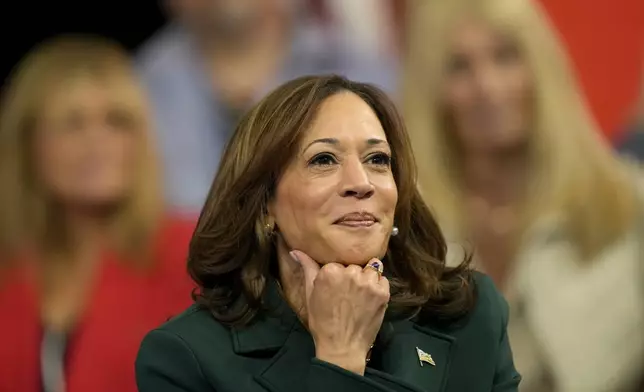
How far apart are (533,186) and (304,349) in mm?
1375

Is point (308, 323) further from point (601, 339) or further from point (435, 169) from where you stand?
point (601, 339)

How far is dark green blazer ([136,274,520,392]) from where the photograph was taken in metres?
1.84

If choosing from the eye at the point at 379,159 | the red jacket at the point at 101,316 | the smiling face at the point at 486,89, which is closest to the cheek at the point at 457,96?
the smiling face at the point at 486,89

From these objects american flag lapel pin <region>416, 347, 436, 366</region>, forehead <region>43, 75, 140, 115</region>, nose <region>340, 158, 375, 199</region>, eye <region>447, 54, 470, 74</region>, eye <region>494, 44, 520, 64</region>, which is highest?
eye <region>494, 44, 520, 64</region>

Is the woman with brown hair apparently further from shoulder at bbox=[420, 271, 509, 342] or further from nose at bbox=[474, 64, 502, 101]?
nose at bbox=[474, 64, 502, 101]

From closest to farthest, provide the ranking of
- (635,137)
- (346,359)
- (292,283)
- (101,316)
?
1. (346,359)
2. (292,283)
3. (101,316)
4. (635,137)

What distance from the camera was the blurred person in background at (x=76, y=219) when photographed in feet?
9.11

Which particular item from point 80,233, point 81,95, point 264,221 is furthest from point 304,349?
point 81,95

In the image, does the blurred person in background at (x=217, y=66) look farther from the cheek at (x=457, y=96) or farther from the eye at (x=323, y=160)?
the eye at (x=323, y=160)

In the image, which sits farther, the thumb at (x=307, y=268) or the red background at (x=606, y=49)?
the red background at (x=606, y=49)

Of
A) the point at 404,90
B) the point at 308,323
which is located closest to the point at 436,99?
the point at 404,90

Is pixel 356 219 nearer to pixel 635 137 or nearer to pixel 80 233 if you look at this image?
pixel 80 233

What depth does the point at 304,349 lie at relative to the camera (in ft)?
6.21

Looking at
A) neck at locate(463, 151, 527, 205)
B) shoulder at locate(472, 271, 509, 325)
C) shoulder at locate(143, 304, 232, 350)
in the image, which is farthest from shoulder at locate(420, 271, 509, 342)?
neck at locate(463, 151, 527, 205)
